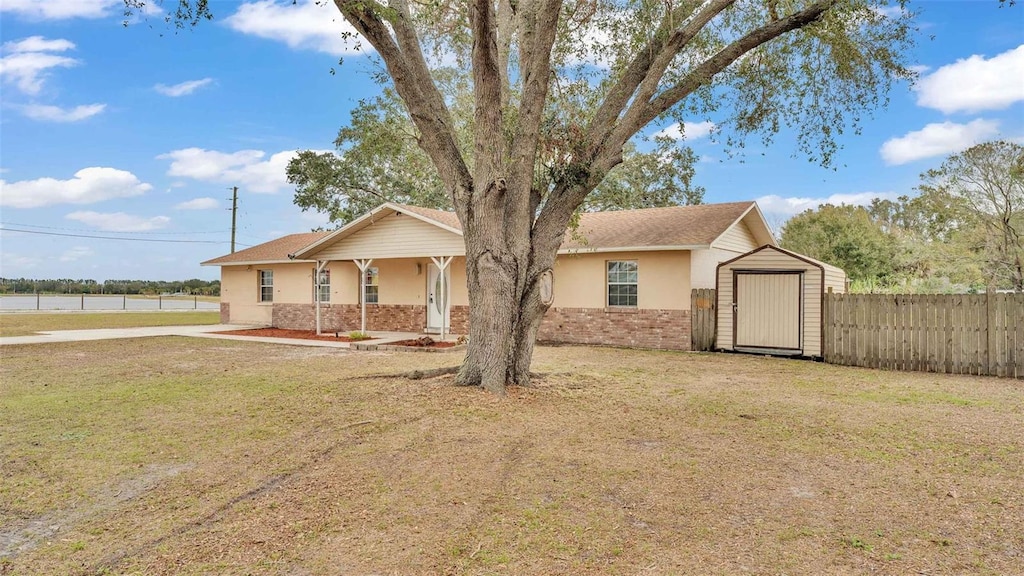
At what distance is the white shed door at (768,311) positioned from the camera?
1308 cm

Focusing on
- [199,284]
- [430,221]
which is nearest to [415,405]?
[430,221]

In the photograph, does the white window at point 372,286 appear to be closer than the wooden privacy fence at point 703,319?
No

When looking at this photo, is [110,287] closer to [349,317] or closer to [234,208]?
[234,208]

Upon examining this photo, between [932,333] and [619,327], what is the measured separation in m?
6.69

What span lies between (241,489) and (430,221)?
12.0 meters

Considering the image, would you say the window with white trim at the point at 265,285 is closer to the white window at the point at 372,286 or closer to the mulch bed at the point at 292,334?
the mulch bed at the point at 292,334

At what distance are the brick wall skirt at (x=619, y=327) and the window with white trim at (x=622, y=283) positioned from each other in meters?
0.27

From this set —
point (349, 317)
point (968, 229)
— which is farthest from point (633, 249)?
point (968, 229)

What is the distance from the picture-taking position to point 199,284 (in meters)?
49.6

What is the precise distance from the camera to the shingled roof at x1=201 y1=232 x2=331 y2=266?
21381mm

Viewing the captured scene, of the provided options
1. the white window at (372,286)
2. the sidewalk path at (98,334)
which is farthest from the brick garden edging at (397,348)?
the sidewalk path at (98,334)

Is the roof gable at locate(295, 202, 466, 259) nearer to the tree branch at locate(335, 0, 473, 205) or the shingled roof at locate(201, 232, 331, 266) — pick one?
the shingled roof at locate(201, 232, 331, 266)

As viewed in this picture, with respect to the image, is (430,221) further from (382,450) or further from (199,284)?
(199,284)

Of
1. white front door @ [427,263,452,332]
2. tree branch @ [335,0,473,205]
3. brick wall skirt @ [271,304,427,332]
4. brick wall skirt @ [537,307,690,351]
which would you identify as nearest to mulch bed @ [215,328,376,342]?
brick wall skirt @ [271,304,427,332]
